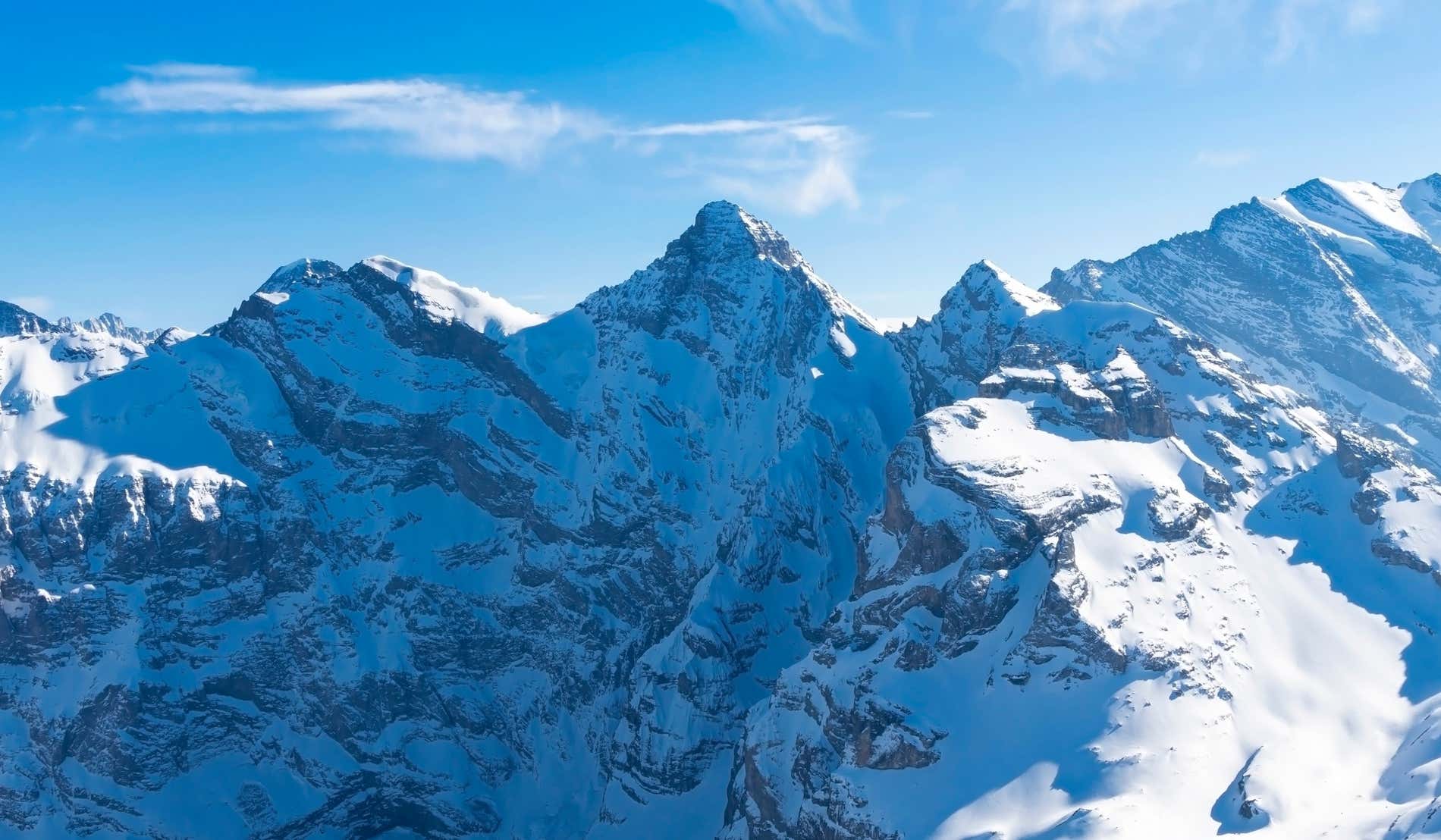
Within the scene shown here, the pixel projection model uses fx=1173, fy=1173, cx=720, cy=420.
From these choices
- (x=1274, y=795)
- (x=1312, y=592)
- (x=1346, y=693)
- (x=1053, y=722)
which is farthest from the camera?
(x=1312, y=592)

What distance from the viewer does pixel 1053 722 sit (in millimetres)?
155750

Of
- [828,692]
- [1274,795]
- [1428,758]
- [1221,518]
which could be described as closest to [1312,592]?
[1221,518]

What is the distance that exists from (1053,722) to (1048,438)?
56932 mm

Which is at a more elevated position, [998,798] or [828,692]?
[828,692]

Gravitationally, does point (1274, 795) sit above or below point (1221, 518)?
below

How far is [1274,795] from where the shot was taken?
144 m

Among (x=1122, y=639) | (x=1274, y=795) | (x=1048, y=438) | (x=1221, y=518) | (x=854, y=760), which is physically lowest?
(x=1274, y=795)

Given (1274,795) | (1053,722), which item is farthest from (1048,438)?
(1274,795)

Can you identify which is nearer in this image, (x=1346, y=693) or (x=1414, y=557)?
(x=1346, y=693)

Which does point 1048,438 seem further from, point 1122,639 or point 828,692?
point 828,692

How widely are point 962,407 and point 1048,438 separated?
15.1m

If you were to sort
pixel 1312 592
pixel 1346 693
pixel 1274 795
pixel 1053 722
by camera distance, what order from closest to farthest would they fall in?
pixel 1274 795, pixel 1053 722, pixel 1346 693, pixel 1312 592

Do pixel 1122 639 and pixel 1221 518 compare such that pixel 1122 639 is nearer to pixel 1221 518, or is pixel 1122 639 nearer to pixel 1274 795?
pixel 1274 795

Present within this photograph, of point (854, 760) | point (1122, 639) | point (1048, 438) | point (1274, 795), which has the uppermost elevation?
point (1048, 438)
